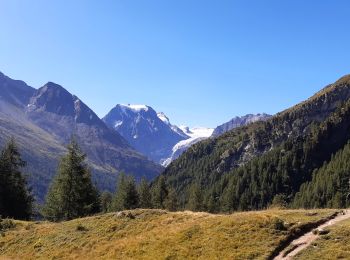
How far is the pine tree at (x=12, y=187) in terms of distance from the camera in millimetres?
76625

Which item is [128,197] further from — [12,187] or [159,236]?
[159,236]

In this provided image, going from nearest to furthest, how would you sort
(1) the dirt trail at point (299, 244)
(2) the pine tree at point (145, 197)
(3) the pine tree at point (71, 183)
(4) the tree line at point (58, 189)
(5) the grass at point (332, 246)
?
(5) the grass at point (332, 246)
(1) the dirt trail at point (299, 244)
(3) the pine tree at point (71, 183)
(4) the tree line at point (58, 189)
(2) the pine tree at point (145, 197)

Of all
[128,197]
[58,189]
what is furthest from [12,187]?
[128,197]

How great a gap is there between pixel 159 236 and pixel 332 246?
46.4 feet

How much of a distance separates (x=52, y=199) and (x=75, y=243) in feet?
126

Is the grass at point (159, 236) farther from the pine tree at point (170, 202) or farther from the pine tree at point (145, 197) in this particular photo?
the pine tree at point (170, 202)

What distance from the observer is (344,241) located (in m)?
28.3

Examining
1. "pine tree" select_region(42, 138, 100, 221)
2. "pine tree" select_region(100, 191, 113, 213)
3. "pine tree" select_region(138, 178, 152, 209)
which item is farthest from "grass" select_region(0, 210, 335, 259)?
"pine tree" select_region(100, 191, 113, 213)

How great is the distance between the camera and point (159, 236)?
36.4 meters

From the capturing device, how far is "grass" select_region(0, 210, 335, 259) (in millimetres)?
31609

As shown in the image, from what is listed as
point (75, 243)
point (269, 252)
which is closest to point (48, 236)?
point (75, 243)

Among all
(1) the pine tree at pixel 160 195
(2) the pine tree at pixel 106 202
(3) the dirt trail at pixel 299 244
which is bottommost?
(2) the pine tree at pixel 106 202

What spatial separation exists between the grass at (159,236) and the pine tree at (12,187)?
31.7m

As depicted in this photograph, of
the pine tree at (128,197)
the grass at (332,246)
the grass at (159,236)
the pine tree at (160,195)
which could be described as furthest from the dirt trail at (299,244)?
the pine tree at (160,195)
